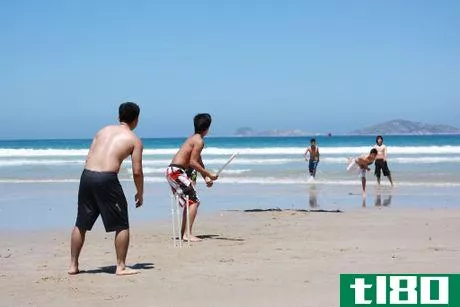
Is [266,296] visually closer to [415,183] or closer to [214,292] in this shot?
[214,292]

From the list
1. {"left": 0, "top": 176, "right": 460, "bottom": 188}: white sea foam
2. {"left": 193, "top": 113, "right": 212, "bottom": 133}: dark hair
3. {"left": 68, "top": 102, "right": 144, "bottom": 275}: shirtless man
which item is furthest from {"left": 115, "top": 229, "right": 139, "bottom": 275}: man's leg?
{"left": 0, "top": 176, "right": 460, "bottom": 188}: white sea foam

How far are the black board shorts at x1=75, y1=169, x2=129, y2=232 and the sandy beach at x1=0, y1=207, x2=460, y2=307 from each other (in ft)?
1.73

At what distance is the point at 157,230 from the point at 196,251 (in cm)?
227

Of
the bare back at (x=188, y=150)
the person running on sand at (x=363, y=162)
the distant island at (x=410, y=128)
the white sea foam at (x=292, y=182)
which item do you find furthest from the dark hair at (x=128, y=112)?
the distant island at (x=410, y=128)

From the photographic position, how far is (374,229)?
9.21 metres

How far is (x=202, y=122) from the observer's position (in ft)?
26.7

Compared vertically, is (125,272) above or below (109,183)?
below

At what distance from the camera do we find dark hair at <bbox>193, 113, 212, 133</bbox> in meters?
8.12

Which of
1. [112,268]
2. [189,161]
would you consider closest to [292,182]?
[189,161]

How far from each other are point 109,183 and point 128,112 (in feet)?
2.37

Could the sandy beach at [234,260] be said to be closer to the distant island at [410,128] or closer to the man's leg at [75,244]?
the man's leg at [75,244]

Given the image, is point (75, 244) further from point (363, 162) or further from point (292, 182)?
point (292, 182)

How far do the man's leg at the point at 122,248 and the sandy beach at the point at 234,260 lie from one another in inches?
5.3

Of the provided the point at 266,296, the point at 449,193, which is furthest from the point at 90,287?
the point at 449,193
